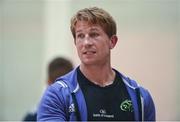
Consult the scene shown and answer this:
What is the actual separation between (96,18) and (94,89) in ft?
1.00

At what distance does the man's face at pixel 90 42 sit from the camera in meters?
2.64

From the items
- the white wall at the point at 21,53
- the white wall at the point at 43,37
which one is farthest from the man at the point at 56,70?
the white wall at the point at 21,53

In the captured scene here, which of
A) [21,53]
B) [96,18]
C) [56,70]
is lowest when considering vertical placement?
[56,70]

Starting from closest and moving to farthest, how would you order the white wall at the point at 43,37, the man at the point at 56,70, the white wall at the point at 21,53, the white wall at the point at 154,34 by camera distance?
the man at the point at 56,70
the white wall at the point at 154,34
the white wall at the point at 43,37
the white wall at the point at 21,53

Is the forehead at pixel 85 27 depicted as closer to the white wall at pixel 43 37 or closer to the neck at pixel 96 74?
the neck at pixel 96 74

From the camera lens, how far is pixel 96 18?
104 inches

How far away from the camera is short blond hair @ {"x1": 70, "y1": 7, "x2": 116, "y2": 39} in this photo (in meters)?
2.65

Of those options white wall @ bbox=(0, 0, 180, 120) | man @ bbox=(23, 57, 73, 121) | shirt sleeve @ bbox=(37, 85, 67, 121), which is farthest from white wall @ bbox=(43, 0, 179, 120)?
shirt sleeve @ bbox=(37, 85, 67, 121)

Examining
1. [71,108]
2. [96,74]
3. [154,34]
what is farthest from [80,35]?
[154,34]

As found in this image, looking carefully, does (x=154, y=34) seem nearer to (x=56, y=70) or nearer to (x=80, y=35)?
(x=56, y=70)

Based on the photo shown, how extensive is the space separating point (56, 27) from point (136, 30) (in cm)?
174

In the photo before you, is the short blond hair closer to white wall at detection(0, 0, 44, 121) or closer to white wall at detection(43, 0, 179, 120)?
white wall at detection(43, 0, 179, 120)

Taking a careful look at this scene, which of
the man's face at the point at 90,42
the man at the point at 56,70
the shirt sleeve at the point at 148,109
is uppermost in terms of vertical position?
the man's face at the point at 90,42

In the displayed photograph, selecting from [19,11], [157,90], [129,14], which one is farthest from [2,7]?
[157,90]
